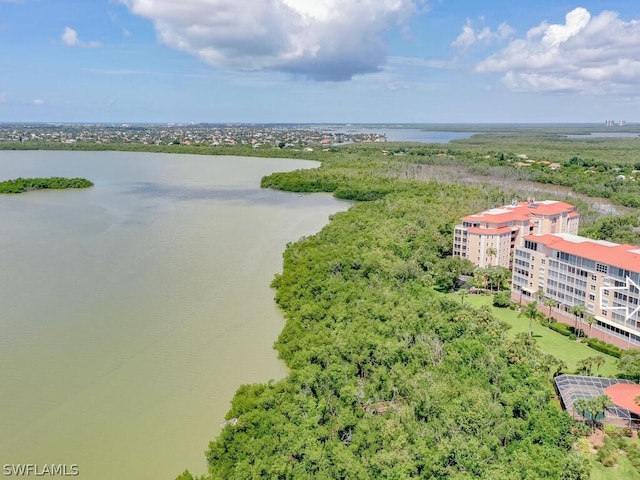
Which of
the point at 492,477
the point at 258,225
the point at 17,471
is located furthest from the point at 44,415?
the point at 258,225

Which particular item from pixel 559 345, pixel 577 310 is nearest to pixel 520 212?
pixel 577 310

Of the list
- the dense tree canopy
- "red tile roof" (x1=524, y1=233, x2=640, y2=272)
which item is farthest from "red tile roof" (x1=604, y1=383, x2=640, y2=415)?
"red tile roof" (x1=524, y1=233, x2=640, y2=272)

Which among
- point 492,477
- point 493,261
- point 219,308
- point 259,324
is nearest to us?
point 492,477

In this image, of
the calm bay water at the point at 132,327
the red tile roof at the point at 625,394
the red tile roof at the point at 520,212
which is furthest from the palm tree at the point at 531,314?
the calm bay water at the point at 132,327

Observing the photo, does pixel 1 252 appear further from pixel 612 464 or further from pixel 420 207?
pixel 612 464

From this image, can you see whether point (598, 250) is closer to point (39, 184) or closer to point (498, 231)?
point (498, 231)

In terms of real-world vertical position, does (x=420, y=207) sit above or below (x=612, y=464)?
above
